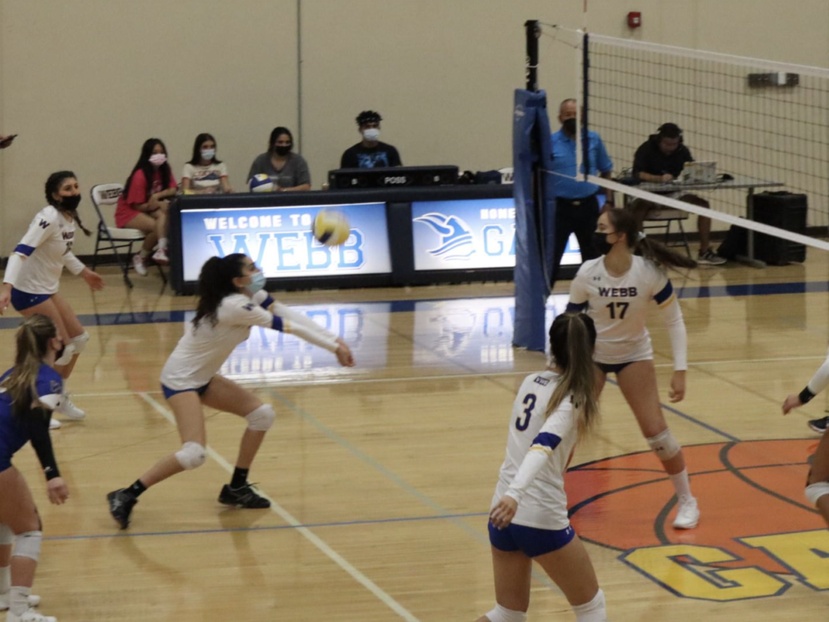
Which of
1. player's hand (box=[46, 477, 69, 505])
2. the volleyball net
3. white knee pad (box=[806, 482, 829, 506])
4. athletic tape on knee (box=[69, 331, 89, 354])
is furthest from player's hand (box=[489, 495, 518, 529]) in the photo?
the volleyball net

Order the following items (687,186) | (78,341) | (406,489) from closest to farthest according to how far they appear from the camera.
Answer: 1. (406,489)
2. (78,341)
3. (687,186)

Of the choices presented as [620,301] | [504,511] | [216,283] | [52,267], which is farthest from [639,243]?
[52,267]

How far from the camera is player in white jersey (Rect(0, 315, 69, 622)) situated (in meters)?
5.09

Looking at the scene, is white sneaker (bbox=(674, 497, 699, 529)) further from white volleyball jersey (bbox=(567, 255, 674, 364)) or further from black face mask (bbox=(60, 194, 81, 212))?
black face mask (bbox=(60, 194, 81, 212))

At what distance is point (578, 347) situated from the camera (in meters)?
4.43

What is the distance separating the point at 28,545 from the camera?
17.1 ft

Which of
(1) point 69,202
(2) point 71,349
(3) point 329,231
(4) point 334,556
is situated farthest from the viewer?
(3) point 329,231

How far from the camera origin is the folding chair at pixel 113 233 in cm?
1445

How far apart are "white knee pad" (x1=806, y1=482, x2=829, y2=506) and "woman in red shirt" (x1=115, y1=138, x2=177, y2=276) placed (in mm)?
10080

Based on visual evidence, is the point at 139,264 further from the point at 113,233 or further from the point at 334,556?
the point at 334,556

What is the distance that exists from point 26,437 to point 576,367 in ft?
7.95

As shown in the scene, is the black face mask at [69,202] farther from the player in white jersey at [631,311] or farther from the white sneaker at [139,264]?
the white sneaker at [139,264]

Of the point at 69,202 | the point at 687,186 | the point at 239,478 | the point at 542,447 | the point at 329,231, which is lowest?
the point at 239,478

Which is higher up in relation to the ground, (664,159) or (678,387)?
(664,159)
